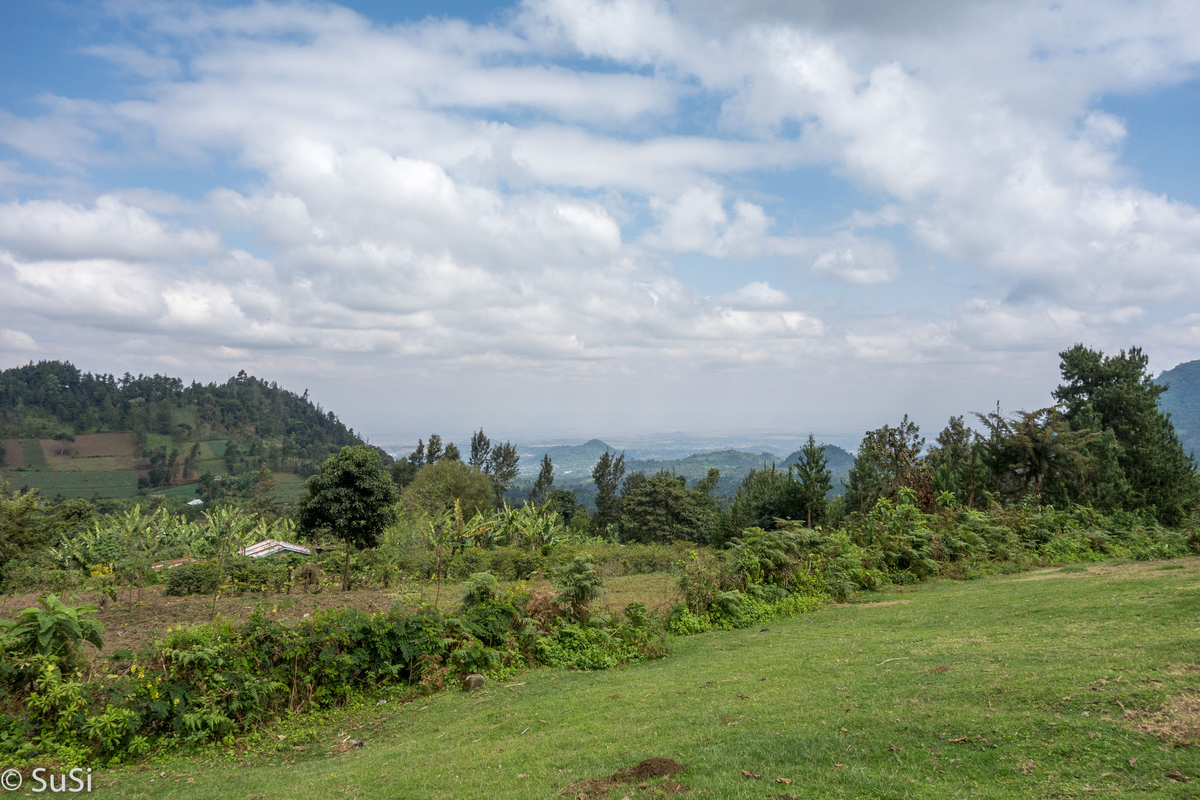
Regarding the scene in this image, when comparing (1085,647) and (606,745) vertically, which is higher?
(1085,647)

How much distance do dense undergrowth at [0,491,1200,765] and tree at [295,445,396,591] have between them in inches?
64.4

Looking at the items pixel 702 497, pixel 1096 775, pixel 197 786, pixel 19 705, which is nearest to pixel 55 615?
pixel 19 705

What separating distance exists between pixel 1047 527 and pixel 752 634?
461 inches

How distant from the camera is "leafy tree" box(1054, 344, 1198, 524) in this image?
28984 millimetres

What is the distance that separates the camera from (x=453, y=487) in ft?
146

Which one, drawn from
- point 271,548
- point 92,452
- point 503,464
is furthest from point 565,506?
point 92,452

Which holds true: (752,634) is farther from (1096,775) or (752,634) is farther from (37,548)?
(37,548)

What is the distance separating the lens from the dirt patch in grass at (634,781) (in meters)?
4.41

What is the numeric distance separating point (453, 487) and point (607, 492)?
25.5 meters

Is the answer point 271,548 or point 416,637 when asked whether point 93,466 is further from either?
point 416,637

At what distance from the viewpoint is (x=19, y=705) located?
643cm

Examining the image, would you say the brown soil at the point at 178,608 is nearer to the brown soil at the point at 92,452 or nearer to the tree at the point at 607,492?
the tree at the point at 607,492

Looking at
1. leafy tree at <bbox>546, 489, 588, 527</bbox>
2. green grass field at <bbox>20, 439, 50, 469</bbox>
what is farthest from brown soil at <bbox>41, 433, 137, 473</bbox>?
leafy tree at <bbox>546, 489, 588, 527</bbox>

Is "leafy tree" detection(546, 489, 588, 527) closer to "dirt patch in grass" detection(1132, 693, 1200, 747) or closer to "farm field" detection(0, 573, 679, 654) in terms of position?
"farm field" detection(0, 573, 679, 654)
